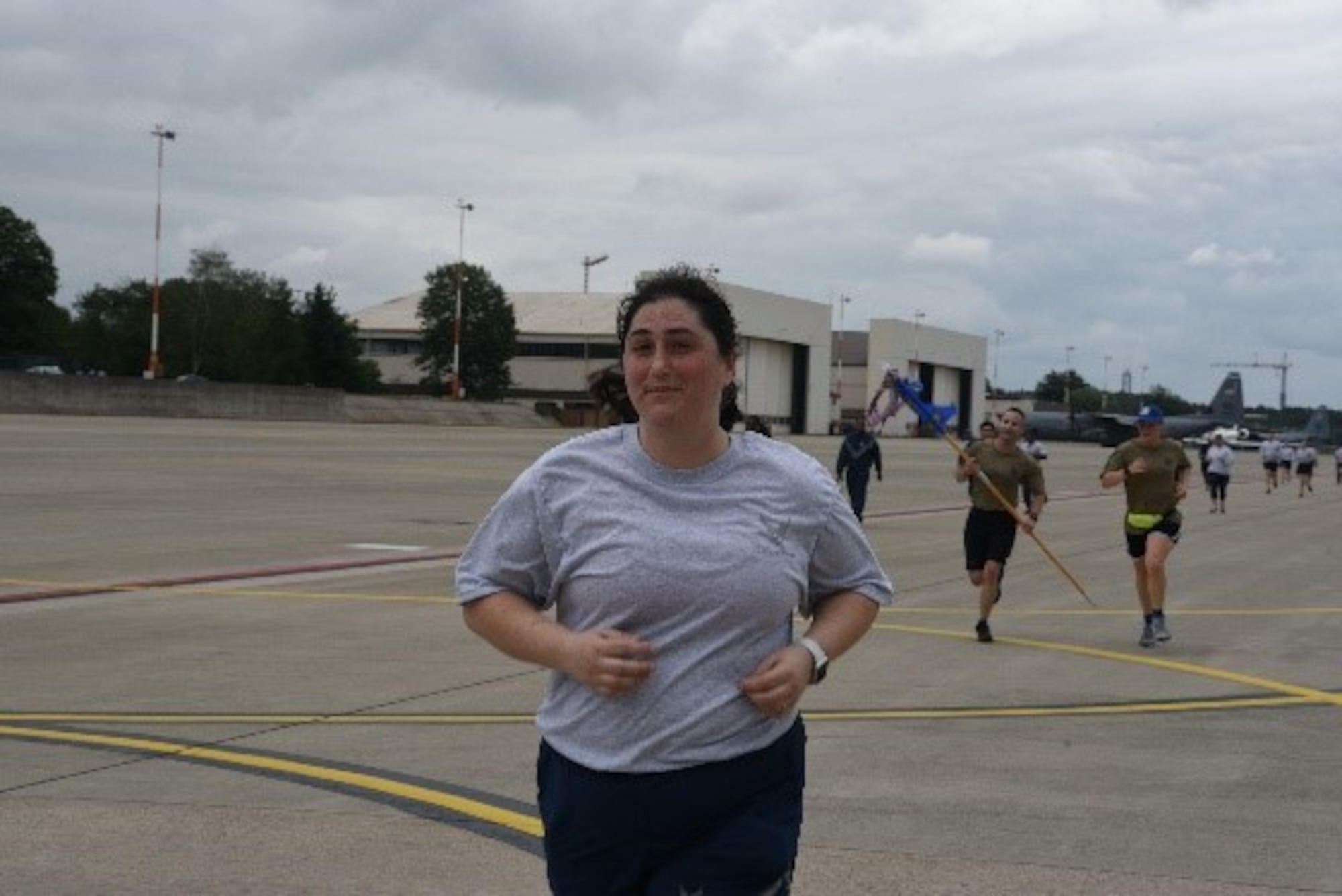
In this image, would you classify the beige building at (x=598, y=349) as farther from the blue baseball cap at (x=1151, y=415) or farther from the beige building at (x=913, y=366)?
the blue baseball cap at (x=1151, y=415)

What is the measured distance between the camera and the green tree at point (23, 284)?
11462 centimetres

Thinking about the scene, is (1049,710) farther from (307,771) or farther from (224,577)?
(224,577)

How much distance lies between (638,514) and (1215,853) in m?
4.11

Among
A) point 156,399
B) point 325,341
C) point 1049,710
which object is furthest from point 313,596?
point 325,341

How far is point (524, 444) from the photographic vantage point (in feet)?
206

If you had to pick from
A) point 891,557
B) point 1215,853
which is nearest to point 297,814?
point 1215,853

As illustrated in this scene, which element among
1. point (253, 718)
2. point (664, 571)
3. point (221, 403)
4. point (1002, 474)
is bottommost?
point (253, 718)

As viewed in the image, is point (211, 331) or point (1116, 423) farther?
point (211, 331)

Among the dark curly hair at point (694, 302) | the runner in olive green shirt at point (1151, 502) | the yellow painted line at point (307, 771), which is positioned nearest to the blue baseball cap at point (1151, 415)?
the runner in olive green shirt at point (1151, 502)

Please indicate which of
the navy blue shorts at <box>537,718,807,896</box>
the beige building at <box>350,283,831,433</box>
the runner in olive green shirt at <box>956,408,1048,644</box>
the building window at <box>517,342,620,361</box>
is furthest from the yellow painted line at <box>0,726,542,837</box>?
the building window at <box>517,342,620,361</box>

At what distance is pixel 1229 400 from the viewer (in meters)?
130

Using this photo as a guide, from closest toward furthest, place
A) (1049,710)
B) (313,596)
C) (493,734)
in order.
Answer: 1. (493,734)
2. (1049,710)
3. (313,596)

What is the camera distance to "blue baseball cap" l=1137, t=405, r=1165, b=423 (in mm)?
13227

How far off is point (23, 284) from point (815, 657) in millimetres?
120880
